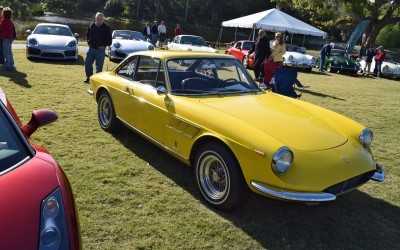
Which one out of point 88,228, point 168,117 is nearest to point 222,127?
point 168,117

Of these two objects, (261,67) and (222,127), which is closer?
(222,127)

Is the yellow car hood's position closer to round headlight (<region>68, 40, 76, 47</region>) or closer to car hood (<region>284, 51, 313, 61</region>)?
round headlight (<region>68, 40, 76, 47</region>)

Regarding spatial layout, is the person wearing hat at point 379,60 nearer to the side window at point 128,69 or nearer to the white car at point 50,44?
the white car at point 50,44

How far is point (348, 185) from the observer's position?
334 cm

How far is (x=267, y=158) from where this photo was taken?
3.06 m

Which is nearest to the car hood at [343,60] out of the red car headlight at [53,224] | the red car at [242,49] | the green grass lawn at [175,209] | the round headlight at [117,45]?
the red car at [242,49]

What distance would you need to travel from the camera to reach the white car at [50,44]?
11.9 m

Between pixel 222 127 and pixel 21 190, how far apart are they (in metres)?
1.90

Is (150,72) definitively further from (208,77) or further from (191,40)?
(191,40)

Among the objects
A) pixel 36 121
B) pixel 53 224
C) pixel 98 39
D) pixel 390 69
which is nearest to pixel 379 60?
pixel 390 69

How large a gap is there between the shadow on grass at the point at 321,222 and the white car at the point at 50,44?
9618 mm

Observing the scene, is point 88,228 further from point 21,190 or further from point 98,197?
point 21,190

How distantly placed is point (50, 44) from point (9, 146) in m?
10.8

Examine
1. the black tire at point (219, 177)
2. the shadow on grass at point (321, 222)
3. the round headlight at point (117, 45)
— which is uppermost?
the round headlight at point (117, 45)
